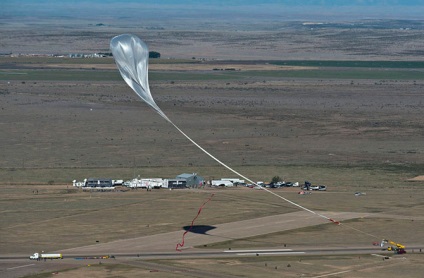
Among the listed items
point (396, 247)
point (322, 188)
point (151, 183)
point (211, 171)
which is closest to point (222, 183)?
point (151, 183)

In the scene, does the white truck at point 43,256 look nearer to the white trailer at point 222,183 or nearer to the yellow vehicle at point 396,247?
the yellow vehicle at point 396,247

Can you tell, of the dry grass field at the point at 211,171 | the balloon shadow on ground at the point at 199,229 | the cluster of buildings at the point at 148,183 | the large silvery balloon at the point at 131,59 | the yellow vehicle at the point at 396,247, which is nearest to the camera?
the large silvery balloon at the point at 131,59

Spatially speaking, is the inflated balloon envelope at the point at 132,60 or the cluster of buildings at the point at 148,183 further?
the cluster of buildings at the point at 148,183

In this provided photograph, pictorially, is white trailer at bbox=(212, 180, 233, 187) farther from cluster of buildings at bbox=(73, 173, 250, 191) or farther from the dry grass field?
cluster of buildings at bbox=(73, 173, 250, 191)

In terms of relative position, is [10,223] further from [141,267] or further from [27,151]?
[27,151]

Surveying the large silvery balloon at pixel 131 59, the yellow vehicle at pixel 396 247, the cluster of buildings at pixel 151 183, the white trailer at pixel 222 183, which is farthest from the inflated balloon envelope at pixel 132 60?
the white trailer at pixel 222 183

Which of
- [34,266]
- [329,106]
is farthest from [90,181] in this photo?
[329,106]
